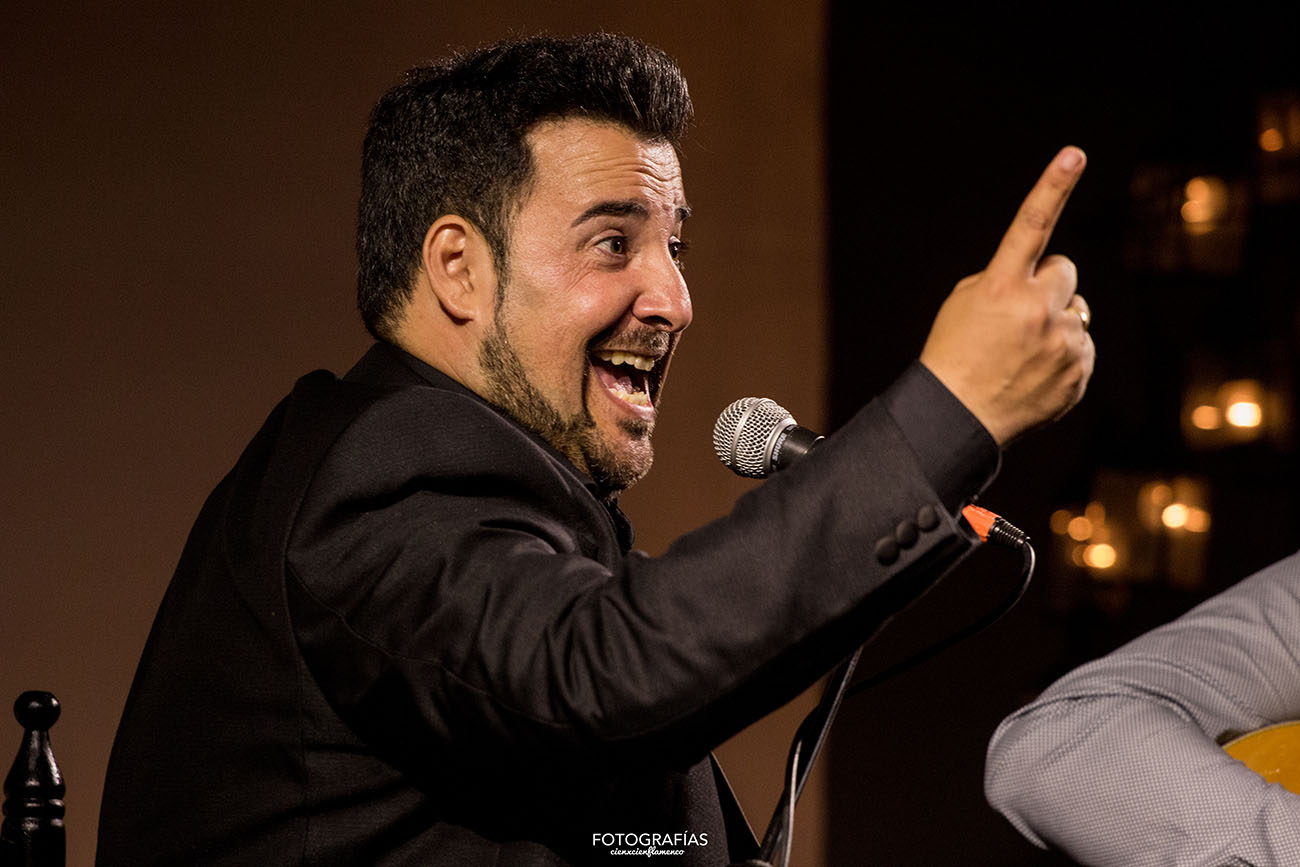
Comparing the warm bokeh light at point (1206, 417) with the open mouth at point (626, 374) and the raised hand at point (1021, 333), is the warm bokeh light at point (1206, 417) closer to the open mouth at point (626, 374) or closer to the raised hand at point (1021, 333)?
the open mouth at point (626, 374)

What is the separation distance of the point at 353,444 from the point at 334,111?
157cm

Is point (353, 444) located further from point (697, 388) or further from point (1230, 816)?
point (697, 388)

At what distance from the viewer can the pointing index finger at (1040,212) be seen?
86 centimetres

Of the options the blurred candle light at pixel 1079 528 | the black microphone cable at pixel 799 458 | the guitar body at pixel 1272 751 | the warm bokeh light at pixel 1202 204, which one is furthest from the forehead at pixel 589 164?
the warm bokeh light at pixel 1202 204

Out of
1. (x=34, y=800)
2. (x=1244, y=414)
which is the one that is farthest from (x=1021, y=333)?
(x=1244, y=414)

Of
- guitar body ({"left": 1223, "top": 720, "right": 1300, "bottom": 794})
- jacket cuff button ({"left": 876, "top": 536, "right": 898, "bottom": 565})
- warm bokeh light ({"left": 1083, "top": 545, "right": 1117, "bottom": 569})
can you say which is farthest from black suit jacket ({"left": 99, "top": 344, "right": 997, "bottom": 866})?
warm bokeh light ({"left": 1083, "top": 545, "right": 1117, "bottom": 569})

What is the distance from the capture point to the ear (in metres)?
1.33

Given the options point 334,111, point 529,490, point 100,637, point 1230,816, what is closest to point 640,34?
point 334,111

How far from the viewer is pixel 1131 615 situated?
4.09 m

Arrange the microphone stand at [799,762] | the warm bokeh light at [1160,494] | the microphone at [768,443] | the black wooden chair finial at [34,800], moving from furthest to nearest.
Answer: the warm bokeh light at [1160,494], the black wooden chair finial at [34,800], the microphone at [768,443], the microphone stand at [799,762]

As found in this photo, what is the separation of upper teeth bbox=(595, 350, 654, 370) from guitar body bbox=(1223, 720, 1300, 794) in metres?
0.66

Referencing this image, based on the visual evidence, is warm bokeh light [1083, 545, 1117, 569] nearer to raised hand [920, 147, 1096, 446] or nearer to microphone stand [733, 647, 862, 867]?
microphone stand [733, 647, 862, 867]

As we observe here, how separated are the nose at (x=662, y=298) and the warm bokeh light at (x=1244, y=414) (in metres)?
3.20

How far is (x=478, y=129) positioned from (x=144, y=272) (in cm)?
113
